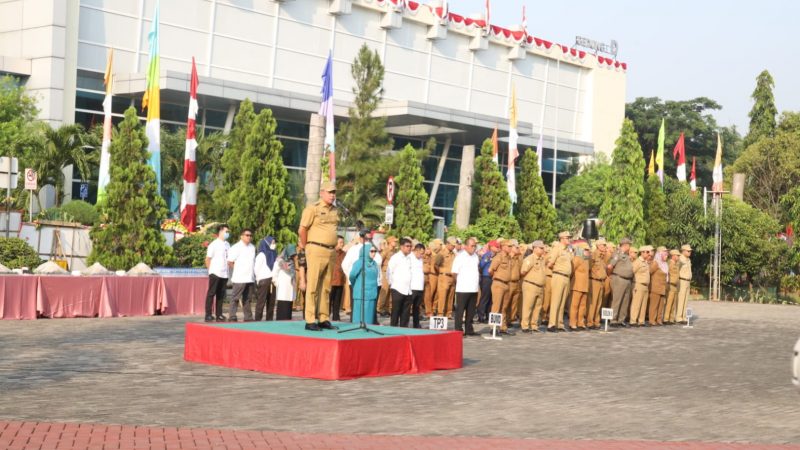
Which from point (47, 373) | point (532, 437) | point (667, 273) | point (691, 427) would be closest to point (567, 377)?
point (691, 427)

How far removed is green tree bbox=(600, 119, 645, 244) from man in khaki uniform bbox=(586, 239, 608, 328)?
74.1 feet

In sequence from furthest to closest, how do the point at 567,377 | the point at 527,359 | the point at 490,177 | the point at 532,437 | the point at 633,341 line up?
the point at 490,177
the point at 633,341
the point at 527,359
the point at 567,377
the point at 532,437

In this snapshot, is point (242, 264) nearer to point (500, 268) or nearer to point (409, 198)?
point (500, 268)

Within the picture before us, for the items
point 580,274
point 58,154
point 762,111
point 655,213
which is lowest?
point 580,274

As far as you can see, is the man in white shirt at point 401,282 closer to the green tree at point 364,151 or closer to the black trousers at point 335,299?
the black trousers at point 335,299

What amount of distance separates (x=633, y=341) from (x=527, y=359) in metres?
5.36

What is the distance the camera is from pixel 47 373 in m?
12.6

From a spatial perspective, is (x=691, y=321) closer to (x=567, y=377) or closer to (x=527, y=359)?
(x=527, y=359)

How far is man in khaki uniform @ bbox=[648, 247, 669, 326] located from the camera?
86.2 feet

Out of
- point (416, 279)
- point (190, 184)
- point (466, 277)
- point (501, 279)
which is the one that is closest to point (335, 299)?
point (416, 279)

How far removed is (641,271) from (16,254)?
14.7 meters

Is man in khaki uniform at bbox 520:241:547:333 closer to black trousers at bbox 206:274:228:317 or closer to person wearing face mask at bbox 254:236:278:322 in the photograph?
person wearing face mask at bbox 254:236:278:322

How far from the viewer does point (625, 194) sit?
4728cm

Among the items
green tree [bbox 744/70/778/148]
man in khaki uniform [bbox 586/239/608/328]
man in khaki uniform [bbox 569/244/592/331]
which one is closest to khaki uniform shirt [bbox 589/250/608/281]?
man in khaki uniform [bbox 586/239/608/328]
